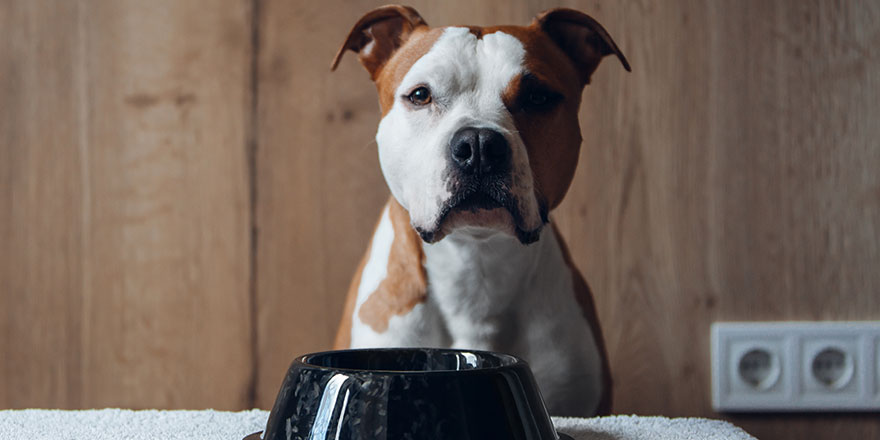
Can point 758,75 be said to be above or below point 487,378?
above

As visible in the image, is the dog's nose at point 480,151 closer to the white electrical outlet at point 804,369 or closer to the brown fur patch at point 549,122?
the brown fur patch at point 549,122

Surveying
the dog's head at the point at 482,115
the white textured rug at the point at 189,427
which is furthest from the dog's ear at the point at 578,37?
the white textured rug at the point at 189,427

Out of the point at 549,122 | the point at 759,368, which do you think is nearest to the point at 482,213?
the point at 549,122

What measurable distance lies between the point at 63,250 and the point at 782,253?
117 centimetres

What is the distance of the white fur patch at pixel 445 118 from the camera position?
0.74 meters

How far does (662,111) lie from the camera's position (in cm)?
122

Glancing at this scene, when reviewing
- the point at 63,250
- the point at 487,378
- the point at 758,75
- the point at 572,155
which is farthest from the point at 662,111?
the point at 63,250

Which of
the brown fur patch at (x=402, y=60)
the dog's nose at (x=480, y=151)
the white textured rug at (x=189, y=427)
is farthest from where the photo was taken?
the brown fur patch at (x=402, y=60)

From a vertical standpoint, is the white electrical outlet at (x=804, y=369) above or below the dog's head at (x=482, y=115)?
below

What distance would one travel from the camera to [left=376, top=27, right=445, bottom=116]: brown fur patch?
846 millimetres

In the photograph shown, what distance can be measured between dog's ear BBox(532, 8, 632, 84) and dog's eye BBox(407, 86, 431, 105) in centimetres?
17

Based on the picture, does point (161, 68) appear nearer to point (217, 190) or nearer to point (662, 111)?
point (217, 190)

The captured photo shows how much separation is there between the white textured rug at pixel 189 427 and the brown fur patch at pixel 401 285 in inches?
8.8

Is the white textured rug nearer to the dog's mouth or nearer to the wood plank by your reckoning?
the dog's mouth
